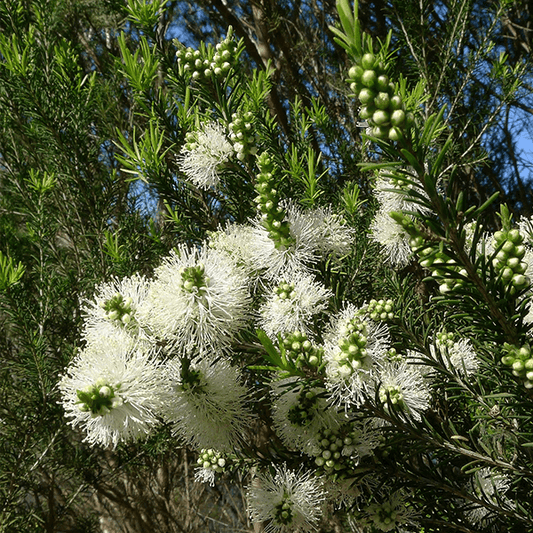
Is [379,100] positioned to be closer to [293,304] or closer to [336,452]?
[293,304]

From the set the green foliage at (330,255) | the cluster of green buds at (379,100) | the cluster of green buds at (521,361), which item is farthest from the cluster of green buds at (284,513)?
the cluster of green buds at (379,100)

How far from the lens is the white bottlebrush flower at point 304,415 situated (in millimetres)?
1115

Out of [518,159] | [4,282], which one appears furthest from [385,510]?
[518,159]

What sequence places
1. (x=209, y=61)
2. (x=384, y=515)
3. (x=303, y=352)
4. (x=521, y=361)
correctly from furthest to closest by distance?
(x=209, y=61), (x=384, y=515), (x=303, y=352), (x=521, y=361)

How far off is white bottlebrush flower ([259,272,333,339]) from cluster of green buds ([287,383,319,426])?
16 cm

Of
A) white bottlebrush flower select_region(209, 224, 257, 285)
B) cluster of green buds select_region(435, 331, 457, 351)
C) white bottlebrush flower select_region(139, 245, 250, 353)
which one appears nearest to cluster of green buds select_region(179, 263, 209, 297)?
white bottlebrush flower select_region(139, 245, 250, 353)

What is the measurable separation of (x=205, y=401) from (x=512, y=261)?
737 millimetres

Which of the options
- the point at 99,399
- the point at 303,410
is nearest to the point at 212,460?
the point at 303,410

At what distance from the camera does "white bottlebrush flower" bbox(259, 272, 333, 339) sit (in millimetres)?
1101

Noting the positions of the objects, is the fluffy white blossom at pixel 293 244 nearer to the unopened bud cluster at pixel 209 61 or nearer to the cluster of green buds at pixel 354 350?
the cluster of green buds at pixel 354 350

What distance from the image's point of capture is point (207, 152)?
1.31 metres

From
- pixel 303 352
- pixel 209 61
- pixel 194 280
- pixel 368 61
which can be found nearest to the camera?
pixel 368 61

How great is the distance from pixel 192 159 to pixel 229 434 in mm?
739

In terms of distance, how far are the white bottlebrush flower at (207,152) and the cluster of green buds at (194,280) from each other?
37 centimetres
